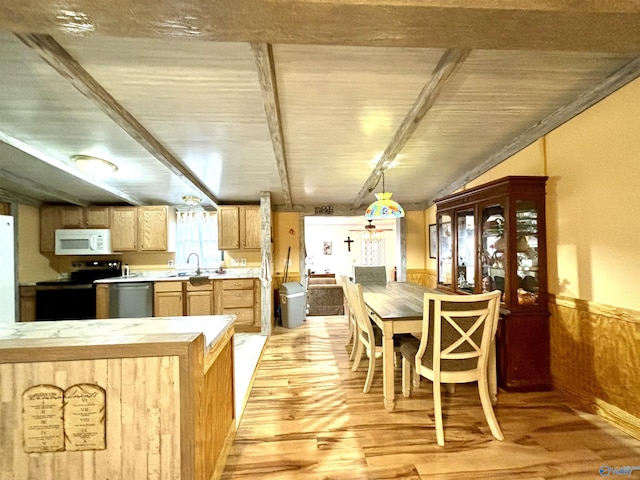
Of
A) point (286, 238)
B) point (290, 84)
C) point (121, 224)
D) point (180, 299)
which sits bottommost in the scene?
point (180, 299)

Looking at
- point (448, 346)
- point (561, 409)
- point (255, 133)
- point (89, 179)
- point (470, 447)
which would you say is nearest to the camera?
point (470, 447)

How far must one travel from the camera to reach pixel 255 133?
2.70 m

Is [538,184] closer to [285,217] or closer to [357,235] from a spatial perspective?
[285,217]

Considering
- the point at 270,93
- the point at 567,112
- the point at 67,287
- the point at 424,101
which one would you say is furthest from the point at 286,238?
the point at 567,112

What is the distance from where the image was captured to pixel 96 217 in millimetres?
4434

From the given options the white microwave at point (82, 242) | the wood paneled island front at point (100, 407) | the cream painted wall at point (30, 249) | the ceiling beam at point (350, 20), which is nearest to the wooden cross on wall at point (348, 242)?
the white microwave at point (82, 242)

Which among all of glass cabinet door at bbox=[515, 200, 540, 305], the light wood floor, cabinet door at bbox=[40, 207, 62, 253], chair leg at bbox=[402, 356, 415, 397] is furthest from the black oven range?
glass cabinet door at bbox=[515, 200, 540, 305]

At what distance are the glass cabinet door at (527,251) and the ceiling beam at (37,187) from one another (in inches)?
222

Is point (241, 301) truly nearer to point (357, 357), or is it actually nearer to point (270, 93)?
point (357, 357)

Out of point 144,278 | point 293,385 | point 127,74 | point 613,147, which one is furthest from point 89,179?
point 613,147

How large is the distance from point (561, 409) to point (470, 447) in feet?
3.39

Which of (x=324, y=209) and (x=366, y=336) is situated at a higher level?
(x=324, y=209)

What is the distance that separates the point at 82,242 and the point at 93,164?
1817 mm

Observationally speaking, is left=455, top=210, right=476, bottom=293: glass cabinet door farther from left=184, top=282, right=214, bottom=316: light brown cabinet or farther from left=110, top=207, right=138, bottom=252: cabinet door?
left=110, top=207, right=138, bottom=252: cabinet door
